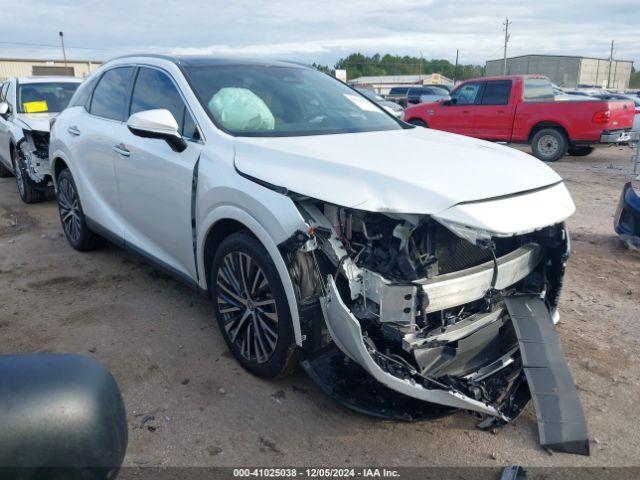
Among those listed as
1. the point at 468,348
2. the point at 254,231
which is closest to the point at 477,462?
the point at 468,348

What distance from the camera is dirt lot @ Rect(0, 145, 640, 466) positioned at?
2656 millimetres

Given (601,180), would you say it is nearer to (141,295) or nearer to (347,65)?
(141,295)

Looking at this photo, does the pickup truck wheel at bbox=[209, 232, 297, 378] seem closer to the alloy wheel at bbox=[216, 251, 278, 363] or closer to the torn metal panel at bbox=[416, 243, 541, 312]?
the alloy wheel at bbox=[216, 251, 278, 363]

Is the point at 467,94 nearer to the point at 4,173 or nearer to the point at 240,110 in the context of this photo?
the point at 4,173

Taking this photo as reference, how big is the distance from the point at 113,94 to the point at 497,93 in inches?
409

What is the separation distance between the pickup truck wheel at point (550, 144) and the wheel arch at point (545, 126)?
0.19ft

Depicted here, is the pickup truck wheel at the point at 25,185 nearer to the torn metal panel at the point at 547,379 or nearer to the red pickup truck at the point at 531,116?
the torn metal panel at the point at 547,379

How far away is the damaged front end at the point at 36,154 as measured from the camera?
7.26 metres

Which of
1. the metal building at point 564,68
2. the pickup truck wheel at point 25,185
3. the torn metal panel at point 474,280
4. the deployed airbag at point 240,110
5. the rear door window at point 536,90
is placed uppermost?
the metal building at point 564,68

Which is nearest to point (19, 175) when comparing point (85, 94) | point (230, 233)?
point (85, 94)

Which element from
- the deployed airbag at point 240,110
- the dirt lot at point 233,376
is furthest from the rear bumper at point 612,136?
the deployed airbag at point 240,110

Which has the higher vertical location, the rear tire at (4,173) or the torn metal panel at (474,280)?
the torn metal panel at (474,280)

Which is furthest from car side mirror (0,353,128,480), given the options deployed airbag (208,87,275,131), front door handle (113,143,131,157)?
front door handle (113,143,131,157)

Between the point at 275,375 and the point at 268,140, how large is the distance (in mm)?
1341
